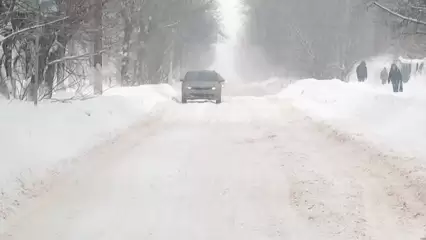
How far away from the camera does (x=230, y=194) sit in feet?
24.5

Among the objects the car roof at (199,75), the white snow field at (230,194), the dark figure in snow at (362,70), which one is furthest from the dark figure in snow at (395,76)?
the white snow field at (230,194)

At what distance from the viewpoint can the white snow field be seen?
5953 mm

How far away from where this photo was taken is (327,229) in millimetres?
5980

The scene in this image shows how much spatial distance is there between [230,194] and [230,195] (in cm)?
6

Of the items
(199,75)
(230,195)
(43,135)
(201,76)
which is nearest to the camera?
(230,195)

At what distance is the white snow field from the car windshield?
15.6 metres

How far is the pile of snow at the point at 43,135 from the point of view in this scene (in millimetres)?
7709

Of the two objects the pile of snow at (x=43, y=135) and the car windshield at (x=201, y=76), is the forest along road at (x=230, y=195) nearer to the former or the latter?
the pile of snow at (x=43, y=135)

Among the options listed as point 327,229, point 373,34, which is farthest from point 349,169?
point 373,34

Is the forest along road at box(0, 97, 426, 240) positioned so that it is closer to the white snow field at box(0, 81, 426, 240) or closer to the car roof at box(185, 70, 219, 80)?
the white snow field at box(0, 81, 426, 240)

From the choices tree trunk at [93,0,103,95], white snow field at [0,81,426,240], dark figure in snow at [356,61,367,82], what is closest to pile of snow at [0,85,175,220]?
white snow field at [0,81,426,240]

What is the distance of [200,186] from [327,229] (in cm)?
235

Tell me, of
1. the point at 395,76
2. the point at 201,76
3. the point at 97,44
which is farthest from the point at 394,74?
the point at 97,44

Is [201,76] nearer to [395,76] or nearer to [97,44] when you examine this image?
[97,44]
